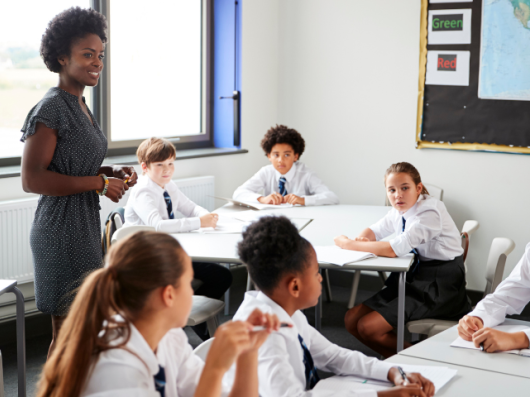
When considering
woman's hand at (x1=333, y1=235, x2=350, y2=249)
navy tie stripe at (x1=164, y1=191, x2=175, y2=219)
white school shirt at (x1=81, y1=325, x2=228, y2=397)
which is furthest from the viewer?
navy tie stripe at (x1=164, y1=191, x2=175, y2=219)

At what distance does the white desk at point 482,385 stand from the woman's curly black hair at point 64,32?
161 centimetres

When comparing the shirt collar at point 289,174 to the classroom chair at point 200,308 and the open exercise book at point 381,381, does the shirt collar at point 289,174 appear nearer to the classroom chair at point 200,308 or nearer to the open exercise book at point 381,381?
the classroom chair at point 200,308

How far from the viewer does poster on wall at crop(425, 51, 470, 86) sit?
3852 mm

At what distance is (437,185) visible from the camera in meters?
4.06

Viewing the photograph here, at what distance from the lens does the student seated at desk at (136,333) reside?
3.28ft

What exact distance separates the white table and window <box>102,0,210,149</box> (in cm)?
95

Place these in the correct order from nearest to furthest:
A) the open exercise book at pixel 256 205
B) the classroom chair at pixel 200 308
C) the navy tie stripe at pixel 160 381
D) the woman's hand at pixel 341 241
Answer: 1. the navy tie stripe at pixel 160 381
2. the classroom chair at pixel 200 308
3. the woman's hand at pixel 341 241
4. the open exercise book at pixel 256 205

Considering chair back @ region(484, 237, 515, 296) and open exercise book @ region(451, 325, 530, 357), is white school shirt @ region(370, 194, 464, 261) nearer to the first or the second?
chair back @ region(484, 237, 515, 296)

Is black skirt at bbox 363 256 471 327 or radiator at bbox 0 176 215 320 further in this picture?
radiator at bbox 0 176 215 320

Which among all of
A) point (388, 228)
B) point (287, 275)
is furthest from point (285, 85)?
point (287, 275)

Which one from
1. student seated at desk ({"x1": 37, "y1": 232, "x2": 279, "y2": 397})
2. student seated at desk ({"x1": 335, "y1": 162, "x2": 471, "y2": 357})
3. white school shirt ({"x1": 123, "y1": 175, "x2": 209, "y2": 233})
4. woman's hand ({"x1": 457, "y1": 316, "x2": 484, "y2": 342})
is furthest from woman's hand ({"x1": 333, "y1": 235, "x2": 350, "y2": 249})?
student seated at desk ({"x1": 37, "y1": 232, "x2": 279, "y2": 397})

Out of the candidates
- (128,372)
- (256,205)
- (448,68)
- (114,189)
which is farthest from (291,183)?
(128,372)

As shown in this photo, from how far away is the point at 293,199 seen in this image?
12.0ft

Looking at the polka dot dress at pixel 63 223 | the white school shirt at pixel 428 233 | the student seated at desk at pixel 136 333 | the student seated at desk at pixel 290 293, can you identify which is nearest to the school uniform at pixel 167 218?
the polka dot dress at pixel 63 223
